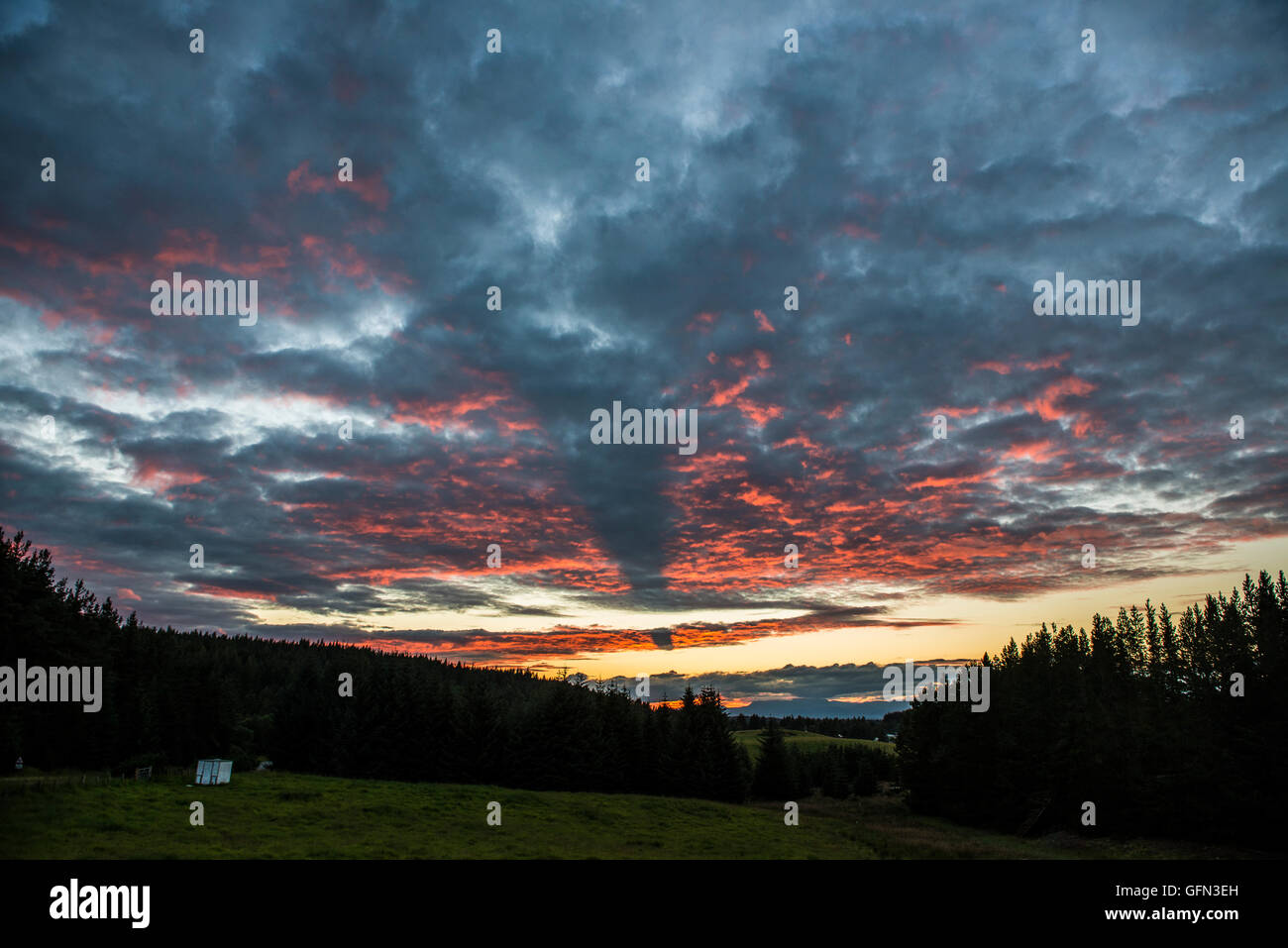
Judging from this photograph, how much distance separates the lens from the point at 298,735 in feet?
275

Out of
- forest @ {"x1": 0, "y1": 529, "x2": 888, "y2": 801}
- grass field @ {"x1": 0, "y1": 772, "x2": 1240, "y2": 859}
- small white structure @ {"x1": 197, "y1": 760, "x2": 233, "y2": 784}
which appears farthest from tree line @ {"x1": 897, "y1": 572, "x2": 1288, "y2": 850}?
small white structure @ {"x1": 197, "y1": 760, "x2": 233, "y2": 784}

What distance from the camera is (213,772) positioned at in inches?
1937

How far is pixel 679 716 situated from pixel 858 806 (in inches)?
1226

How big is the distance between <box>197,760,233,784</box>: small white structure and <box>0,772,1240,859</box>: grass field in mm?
1814

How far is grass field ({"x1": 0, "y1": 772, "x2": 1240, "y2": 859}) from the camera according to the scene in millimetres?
31562

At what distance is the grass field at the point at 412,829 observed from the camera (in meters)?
31.6

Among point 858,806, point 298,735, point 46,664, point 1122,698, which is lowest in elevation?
point 858,806

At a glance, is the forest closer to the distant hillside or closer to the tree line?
the distant hillside

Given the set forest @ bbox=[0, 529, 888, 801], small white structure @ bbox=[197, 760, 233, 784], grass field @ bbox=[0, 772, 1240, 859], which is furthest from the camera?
forest @ bbox=[0, 529, 888, 801]

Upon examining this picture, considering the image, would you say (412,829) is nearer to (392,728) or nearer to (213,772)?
(213,772)

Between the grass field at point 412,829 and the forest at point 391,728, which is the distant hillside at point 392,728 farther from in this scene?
the grass field at point 412,829

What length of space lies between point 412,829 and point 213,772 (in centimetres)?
2007

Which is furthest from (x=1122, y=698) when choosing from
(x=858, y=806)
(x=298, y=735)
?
(x=298, y=735)
